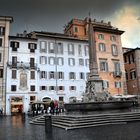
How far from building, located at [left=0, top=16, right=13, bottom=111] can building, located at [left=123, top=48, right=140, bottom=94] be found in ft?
83.8

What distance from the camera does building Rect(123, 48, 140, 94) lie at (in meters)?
45.7

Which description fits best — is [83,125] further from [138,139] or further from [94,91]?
[94,91]

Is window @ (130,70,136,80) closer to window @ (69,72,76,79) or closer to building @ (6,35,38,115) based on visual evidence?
window @ (69,72,76,79)

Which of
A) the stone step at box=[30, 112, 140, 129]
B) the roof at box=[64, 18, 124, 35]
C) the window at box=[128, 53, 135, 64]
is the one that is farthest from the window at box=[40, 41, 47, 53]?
the stone step at box=[30, 112, 140, 129]

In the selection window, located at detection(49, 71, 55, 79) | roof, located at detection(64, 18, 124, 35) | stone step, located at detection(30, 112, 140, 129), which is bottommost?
stone step, located at detection(30, 112, 140, 129)

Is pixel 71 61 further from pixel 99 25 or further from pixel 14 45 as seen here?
pixel 99 25

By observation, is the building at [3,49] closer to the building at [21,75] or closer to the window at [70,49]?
the building at [21,75]

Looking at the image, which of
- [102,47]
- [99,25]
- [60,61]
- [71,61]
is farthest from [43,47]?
[99,25]

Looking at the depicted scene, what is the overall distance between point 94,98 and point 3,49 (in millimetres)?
24902

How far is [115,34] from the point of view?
47.9 m

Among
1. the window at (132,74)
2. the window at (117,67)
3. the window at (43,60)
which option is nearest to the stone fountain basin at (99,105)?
the window at (43,60)

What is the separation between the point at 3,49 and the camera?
3934 cm

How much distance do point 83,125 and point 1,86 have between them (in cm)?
2763

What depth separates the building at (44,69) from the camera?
39.1 meters
